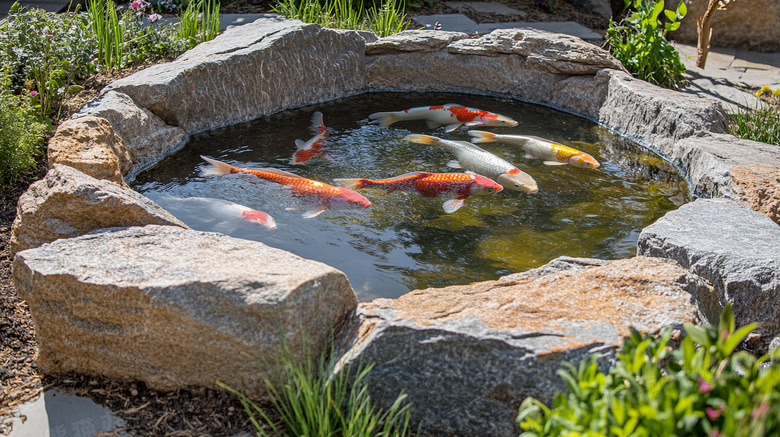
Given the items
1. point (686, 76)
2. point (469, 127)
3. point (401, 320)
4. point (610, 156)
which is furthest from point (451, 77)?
point (401, 320)

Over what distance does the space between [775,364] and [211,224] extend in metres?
3.36

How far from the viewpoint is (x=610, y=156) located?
229 inches

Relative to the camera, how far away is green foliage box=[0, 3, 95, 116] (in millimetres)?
5391

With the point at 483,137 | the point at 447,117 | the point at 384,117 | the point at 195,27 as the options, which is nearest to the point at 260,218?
the point at 384,117

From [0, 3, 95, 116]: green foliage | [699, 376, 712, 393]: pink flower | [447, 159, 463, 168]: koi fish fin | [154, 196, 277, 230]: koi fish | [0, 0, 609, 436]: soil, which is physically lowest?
[0, 0, 609, 436]: soil

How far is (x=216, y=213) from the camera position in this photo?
164 inches

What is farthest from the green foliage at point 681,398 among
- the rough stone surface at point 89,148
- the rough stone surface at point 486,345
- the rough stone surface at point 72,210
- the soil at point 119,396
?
the rough stone surface at point 89,148

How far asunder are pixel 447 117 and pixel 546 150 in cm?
125

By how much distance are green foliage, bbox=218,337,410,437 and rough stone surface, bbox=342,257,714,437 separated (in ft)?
0.24

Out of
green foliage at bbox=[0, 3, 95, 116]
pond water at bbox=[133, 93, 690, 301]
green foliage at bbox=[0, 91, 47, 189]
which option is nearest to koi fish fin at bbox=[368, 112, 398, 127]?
pond water at bbox=[133, 93, 690, 301]

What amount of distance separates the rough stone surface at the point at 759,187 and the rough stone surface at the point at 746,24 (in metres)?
6.26

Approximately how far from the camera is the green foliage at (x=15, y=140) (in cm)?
416

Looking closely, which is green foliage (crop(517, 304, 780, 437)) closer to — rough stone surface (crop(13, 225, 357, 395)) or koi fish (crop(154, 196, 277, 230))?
rough stone surface (crop(13, 225, 357, 395))

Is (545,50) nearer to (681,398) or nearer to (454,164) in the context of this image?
(454,164)
